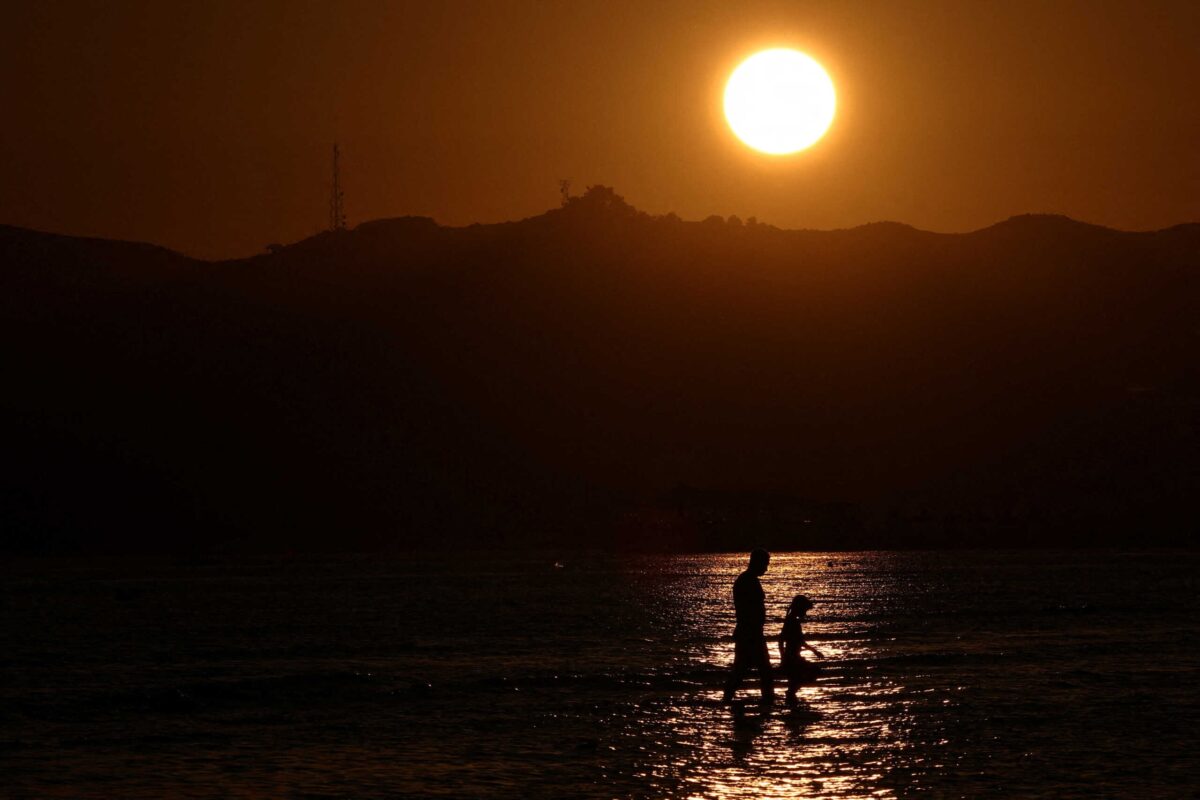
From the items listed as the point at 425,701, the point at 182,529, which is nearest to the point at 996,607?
the point at 425,701

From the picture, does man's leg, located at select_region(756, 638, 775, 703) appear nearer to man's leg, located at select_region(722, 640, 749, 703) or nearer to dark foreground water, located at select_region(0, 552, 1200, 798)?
man's leg, located at select_region(722, 640, 749, 703)

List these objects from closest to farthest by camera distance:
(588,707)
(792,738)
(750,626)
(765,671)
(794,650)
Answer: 1. (792,738)
2. (750,626)
3. (765,671)
4. (794,650)
5. (588,707)

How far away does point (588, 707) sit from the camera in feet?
78.7

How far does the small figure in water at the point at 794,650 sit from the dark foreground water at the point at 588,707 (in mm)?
580

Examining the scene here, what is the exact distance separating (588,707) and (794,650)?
12.4 feet

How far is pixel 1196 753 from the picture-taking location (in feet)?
60.3

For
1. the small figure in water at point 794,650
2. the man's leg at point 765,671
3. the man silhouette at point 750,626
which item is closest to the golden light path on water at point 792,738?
the man's leg at point 765,671

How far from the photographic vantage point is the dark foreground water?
17.3 metres

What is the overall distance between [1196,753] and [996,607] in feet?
125

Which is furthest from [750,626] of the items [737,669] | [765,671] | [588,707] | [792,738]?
[588,707]

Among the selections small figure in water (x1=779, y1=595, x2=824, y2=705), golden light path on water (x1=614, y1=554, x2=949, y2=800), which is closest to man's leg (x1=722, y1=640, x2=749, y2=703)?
golden light path on water (x1=614, y1=554, x2=949, y2=800)

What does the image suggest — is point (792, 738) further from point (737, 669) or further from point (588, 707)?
point (588, 707)

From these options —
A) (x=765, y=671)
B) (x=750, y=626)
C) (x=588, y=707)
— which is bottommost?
(x=588, y=707)

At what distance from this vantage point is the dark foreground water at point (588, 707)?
56.6 feet
